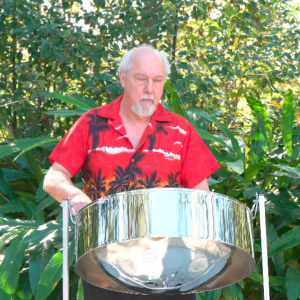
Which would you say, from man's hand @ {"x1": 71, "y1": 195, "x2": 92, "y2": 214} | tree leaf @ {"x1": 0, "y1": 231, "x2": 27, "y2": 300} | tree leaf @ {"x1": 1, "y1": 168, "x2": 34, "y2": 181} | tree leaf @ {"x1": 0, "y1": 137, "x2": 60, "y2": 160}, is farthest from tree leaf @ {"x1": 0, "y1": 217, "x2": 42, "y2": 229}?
man's hand @ {"x1": 71, "y1": 195, "x2": 92, "y2": 214}

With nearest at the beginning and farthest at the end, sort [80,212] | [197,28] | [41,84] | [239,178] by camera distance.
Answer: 1. [80,212]
2. [239,178]
3. [41,84]
4. [197,28]

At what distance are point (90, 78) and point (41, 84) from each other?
0.96ft

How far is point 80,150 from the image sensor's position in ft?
4.50

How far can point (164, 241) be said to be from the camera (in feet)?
3.70

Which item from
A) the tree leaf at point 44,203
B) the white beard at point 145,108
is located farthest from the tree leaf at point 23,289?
the white beard at point 145,108

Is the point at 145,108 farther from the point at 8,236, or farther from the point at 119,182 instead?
the point at 8,236

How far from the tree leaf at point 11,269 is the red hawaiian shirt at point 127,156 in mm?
668

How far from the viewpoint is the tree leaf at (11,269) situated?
6.20 ft

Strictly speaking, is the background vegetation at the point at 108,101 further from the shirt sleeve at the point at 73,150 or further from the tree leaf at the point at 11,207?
the shirt sleeve at the point at 73,150

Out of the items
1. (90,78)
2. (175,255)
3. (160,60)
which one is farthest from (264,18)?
(175,255)

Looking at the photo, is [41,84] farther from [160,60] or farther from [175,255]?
[175,255]

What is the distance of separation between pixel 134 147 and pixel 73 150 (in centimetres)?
15

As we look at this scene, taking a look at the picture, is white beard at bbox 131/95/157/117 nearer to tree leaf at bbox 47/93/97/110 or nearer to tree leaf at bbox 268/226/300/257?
tree leaf at bbox 268/226/300/257

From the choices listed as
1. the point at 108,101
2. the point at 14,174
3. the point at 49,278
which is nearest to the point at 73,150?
the point at 49,278
